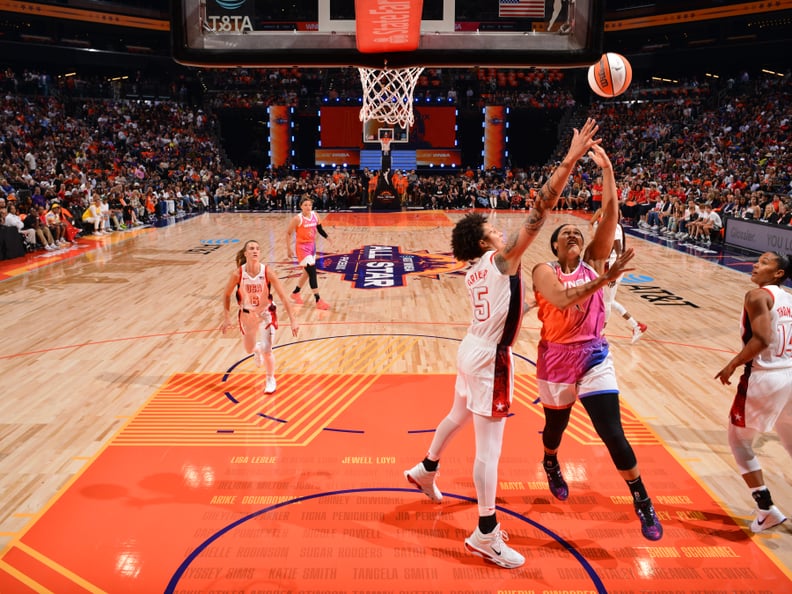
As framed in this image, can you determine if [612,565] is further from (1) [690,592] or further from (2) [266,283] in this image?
(2) [266,283]

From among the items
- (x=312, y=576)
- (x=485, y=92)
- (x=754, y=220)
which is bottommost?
(x=312, y=576)

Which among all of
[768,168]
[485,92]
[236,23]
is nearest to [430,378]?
[236,23]

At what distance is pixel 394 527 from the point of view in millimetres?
3926

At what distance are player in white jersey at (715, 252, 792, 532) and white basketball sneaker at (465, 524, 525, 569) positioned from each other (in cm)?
149

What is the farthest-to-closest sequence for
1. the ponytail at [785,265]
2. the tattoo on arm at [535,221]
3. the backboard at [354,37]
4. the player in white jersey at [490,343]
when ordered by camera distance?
the backboard at [354,37] < the ponytail at [785,265] < the player in white jersey at [490,343] < the tattoo on arm at [535,221]

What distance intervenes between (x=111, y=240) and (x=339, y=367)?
12802mm

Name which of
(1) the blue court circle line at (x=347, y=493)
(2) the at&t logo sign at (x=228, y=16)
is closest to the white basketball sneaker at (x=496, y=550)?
(1) the blue court circle line at (x=347, y=493)

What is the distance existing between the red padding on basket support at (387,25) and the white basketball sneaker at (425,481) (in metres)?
2.63

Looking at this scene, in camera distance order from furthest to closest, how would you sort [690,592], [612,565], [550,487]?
[550,487], [612,565], [690,592]

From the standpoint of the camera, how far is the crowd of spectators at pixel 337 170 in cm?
2109

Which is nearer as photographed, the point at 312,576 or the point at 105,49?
the point at 312,576

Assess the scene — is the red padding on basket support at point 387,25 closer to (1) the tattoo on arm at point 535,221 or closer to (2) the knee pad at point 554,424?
(1) the tattoo on arm at point 535,221

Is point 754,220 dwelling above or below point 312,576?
above

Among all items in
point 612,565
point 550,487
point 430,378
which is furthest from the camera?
point 430,378
